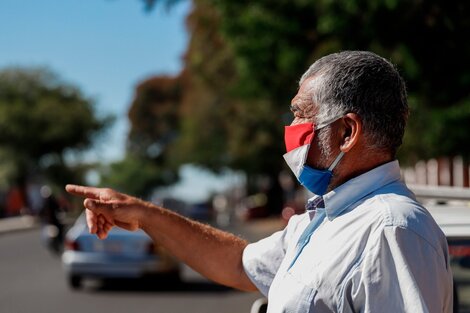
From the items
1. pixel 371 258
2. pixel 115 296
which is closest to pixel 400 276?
pixel 371 258

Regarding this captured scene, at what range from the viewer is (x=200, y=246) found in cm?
316

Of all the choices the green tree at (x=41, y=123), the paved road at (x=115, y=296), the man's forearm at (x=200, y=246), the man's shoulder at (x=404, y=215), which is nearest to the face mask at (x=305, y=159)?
the man's shoulder at (x=404, y=215)

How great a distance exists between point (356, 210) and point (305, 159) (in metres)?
0.26

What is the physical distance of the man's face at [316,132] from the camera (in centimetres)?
243

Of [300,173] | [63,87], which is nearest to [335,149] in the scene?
[300,173]

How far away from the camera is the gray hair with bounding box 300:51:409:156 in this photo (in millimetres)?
2309

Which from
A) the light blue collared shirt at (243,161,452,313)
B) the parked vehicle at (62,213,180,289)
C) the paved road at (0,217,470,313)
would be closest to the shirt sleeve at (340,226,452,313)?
the light blue collared shirt at (243,161,452,313)

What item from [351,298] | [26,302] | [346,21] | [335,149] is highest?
[346,21]

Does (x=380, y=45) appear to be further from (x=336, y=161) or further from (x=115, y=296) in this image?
(x=336, y=161)

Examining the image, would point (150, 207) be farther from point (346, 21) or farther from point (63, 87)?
point (63, 87)

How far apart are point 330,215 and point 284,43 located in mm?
12869

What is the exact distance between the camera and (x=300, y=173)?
2.49m

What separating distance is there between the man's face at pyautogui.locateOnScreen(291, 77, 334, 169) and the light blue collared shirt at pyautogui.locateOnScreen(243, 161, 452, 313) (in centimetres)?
11

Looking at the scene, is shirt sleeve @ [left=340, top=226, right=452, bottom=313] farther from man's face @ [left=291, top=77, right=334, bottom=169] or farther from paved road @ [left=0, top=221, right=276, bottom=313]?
paved road @ [left=0, top=221, right=276, bottom=313]
